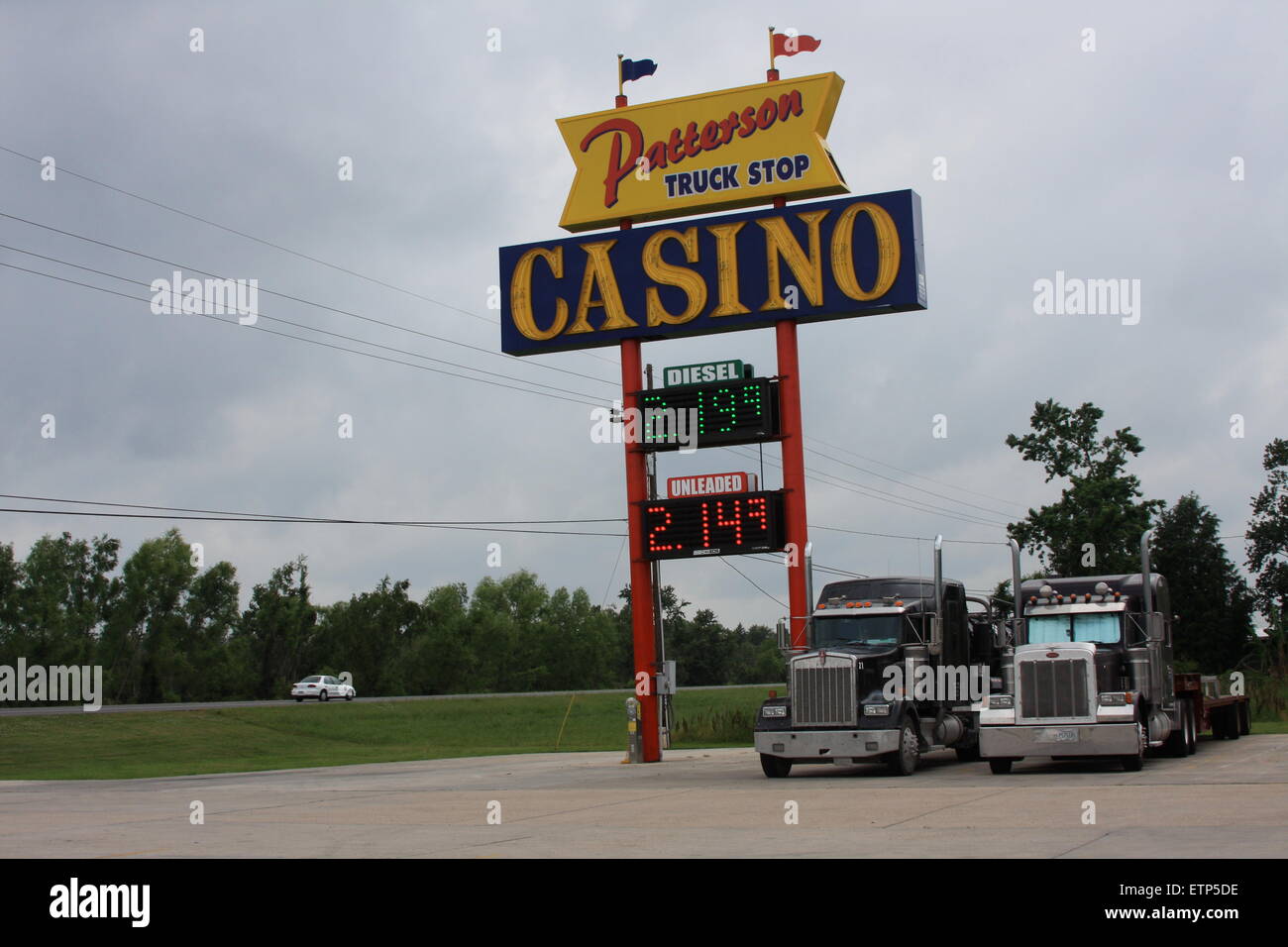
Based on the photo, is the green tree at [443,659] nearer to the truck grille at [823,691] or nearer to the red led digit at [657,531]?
the red led digit at [657,531]

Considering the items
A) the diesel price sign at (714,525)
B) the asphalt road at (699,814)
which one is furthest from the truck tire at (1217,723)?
the diesel price sign at (714,525)

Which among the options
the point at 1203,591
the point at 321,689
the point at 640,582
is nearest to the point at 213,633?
the point at 321,689

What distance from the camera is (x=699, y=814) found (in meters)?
17.5

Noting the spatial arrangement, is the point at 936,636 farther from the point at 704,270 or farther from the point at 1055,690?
the point at 704,270

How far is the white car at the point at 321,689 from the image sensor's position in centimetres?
7569

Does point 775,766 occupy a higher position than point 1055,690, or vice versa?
point 1055,690

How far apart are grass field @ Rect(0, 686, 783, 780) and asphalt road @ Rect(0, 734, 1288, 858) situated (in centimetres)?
1305

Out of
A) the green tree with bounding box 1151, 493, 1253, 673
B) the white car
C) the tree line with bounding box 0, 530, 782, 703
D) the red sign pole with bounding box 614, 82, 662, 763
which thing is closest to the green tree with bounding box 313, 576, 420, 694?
the tree line with bounding box 0, 530, 782, 703

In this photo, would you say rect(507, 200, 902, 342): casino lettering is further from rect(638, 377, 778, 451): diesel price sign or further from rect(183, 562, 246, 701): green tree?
rect(183, 562, 246, 701): green tree

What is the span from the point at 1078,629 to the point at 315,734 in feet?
141
